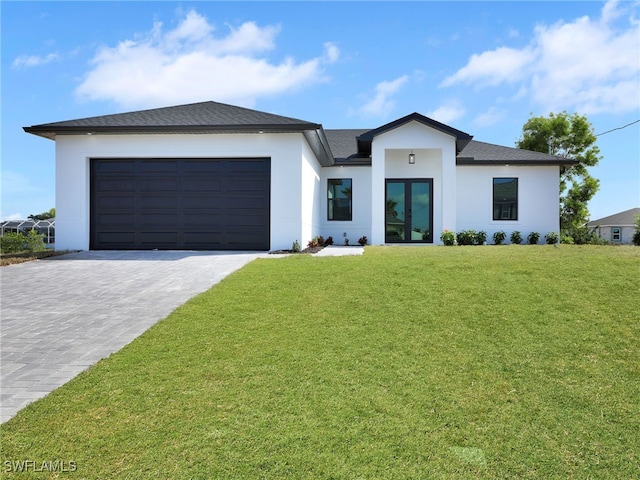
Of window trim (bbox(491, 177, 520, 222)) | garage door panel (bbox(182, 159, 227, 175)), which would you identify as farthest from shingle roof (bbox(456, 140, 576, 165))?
garage door panel (bbox(182, 159, 227, 175))

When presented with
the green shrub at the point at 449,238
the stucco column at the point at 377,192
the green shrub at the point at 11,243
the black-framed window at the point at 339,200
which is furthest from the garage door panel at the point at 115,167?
the green shrub at the point at 449,238

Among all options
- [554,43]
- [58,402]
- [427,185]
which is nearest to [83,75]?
[58,402]

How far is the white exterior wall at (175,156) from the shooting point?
40.8 ft

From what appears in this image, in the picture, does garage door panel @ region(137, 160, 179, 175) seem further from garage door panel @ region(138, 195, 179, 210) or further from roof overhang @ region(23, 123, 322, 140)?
roof overhang @ region(23, 123, 322, 140)

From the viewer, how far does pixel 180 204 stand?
1280 cm

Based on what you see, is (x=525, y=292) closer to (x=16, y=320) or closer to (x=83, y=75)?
(x=16, y=320)

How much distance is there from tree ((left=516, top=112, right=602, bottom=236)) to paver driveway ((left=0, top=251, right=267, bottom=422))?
2305 cm

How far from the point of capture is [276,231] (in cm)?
1248

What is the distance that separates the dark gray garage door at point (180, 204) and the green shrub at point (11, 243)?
2.80m

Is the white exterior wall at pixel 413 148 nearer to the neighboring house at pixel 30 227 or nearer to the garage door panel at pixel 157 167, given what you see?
the garage door panel at pixel 157 167

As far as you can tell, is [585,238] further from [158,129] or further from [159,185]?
[158,129]

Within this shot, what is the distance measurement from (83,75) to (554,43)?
1661 cm

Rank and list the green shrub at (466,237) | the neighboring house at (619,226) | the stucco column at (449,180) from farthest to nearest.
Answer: the neighboring house at (619,226) → the green shrub at (466,237) → the stucco column at (449,180)

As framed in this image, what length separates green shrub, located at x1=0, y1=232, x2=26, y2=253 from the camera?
44.1 feet
